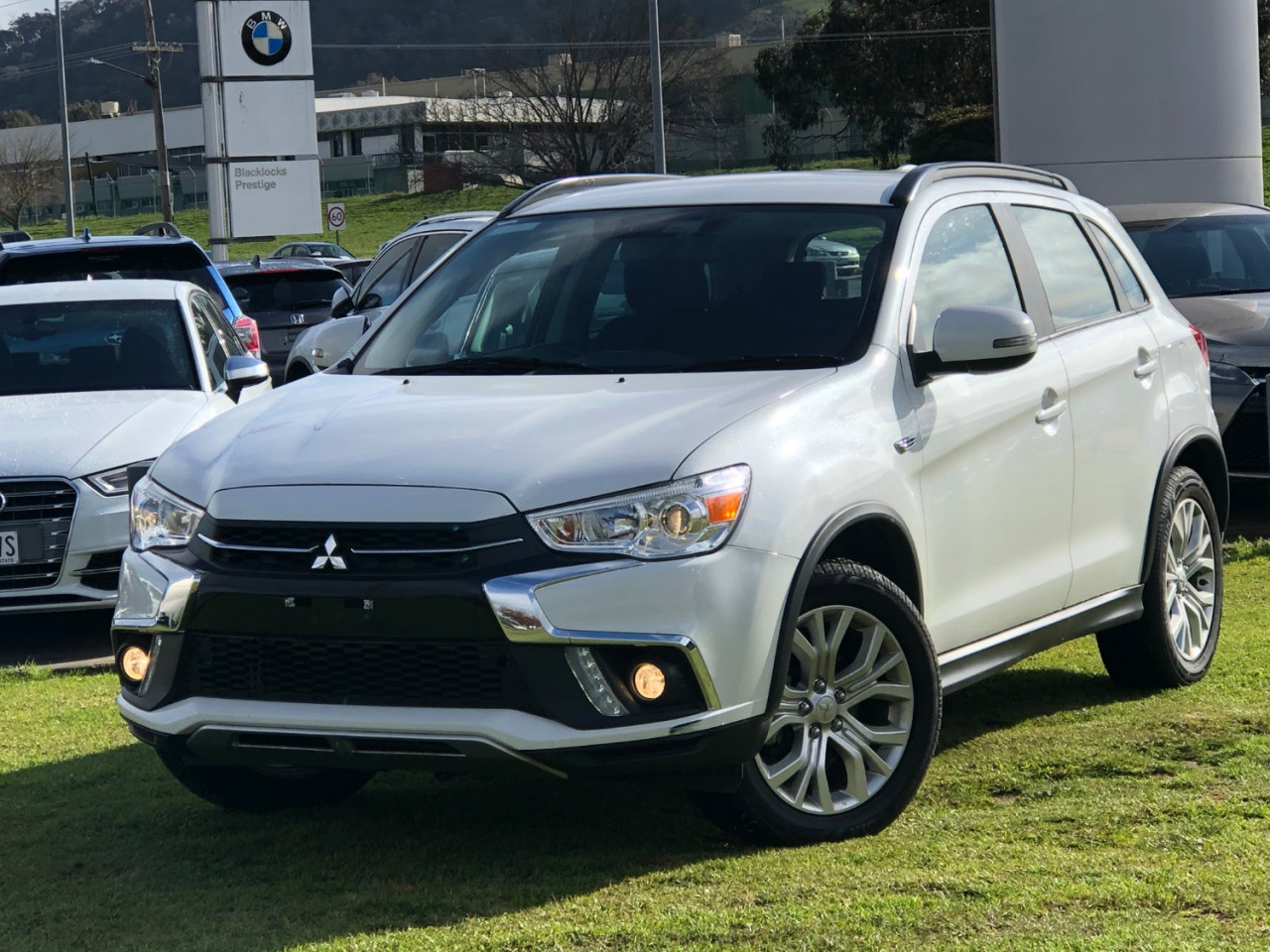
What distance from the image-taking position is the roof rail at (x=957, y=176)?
18.7 feet

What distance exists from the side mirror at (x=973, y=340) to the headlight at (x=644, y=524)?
1.12 meters

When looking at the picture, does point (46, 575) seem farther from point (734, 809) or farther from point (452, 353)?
point (734, 809)

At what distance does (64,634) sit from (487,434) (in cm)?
541

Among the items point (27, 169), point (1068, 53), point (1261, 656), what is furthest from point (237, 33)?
point (27, 169)

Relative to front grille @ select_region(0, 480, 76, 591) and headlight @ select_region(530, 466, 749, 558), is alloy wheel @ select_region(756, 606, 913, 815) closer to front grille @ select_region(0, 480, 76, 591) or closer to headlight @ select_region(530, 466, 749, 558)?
headlight @ select_region(530, 466, 749, 558)

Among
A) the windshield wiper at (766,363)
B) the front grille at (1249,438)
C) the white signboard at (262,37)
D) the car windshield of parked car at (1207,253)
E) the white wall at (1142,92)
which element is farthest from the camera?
the white signboard at (262,37)

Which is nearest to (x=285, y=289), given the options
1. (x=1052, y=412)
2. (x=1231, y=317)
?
(x=1231, y=317)

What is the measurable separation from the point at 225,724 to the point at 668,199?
2.32 metres

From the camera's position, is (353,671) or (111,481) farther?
(111,481)

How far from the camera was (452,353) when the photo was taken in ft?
18.8

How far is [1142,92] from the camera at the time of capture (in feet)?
51.0

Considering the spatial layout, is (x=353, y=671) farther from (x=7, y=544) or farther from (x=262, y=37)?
(x=262, y=37)

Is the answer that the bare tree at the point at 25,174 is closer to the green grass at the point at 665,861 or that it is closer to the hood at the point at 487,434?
the green grass at the point at 665,861

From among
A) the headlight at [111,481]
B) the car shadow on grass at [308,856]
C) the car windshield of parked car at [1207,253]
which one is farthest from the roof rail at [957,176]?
the car windshield of parked car at [1207,253]
